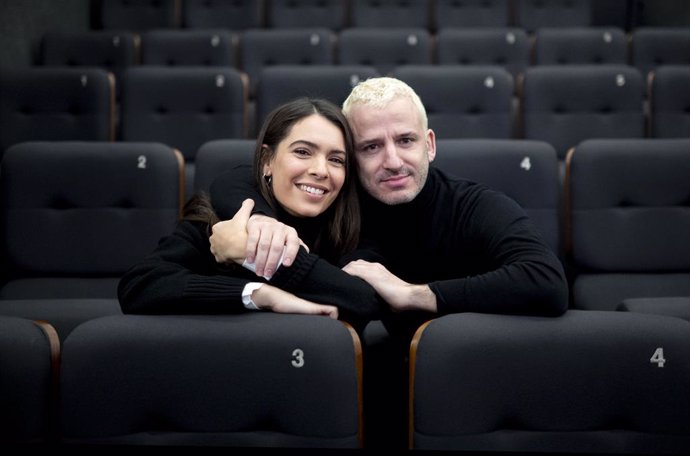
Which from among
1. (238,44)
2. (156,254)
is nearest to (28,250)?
(156,254)

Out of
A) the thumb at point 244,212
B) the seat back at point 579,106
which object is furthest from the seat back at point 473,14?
the thumb at point 244,212

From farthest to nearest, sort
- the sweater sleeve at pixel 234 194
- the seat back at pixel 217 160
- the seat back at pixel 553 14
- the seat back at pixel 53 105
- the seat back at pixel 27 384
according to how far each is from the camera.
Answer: the seat back at pixel 553 14 < the seat back at pixel 53 105 < the seat back at pixel 217 160 < the sweater sleeve at pixel 234 194 < the seat back at pixel 27 384

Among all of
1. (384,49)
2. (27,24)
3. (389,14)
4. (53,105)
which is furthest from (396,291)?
(389,14)

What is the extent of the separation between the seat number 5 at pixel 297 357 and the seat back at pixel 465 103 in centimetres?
60

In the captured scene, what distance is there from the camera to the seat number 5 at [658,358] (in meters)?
0.34

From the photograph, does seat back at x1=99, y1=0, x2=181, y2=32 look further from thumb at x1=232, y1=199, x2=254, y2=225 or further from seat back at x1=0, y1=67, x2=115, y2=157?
thumb at x1=232, y1=199, x2=254, y2=225

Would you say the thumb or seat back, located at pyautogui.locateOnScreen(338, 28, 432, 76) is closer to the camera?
the thumb

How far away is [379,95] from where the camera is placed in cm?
49

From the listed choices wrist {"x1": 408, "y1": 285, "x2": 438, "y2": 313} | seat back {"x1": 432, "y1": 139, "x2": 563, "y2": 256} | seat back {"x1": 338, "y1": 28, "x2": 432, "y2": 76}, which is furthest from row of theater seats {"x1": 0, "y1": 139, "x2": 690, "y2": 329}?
seat back {"x1": 338, "y1": 28, "x2": 432, "y2": 76}

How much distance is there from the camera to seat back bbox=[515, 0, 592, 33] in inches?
58.4

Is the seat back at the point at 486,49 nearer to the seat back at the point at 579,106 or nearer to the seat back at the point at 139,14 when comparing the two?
the seat back at the point at 579,106

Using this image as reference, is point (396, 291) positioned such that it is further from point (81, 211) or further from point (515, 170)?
point (81, 211)

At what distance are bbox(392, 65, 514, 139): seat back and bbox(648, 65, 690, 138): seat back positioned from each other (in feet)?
0.69

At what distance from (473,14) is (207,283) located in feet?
4.16
